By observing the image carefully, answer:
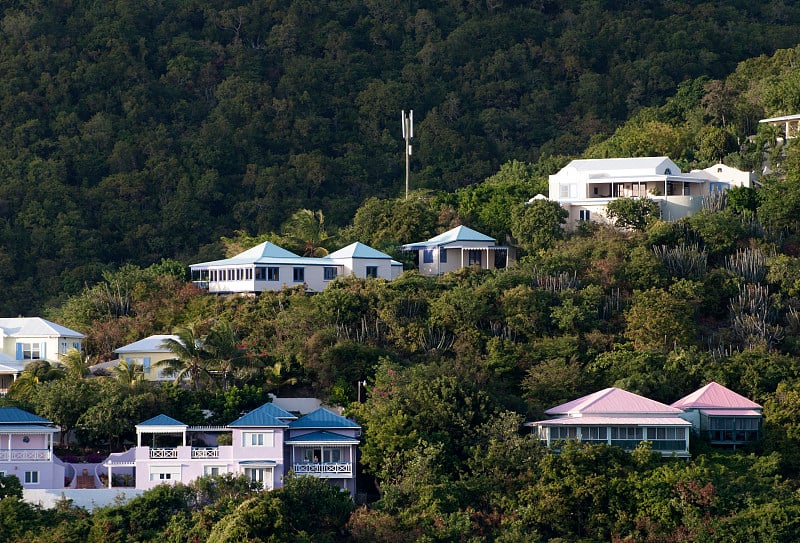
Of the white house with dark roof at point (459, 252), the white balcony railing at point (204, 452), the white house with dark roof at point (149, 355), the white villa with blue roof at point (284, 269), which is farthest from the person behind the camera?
the white house with dark roof at point (459, 252)

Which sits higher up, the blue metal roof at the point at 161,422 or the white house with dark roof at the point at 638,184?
the white house with dark roof at the point at 638,184

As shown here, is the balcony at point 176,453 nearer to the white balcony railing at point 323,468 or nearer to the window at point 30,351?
the white balcony railing at point 323,468

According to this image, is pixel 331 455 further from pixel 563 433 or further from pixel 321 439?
pixel 563 433

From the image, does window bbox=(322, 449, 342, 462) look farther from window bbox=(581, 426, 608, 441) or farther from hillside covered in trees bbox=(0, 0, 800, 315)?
hillside covered in trees bbox=(0, 0, 800, 315)

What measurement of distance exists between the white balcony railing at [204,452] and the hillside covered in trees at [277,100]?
3608 cm

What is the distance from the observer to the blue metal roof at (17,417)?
60.7 meters

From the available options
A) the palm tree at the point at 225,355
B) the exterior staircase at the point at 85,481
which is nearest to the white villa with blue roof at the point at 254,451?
the exterior staircase at the point at 85,481

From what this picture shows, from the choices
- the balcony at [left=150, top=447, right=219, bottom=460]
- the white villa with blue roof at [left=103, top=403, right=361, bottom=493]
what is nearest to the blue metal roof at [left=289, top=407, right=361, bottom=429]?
the white villa with blue roof at [left=103, top=403, right=361, bottom=493]

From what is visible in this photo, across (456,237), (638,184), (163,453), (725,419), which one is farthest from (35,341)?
(638,184)

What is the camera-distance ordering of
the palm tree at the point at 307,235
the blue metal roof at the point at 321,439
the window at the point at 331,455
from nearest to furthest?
the blue metal roof at the point at 321,439
the window at the point at 331,455
the palm tree at the point at 307,235

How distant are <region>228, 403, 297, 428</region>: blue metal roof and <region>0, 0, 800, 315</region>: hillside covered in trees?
1383 inches

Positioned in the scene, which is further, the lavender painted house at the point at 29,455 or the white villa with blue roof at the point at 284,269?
the white villa with blue roof at the point at 284,269

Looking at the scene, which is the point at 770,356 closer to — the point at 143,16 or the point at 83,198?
the point at 83,198

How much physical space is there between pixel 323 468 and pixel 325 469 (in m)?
0.07
